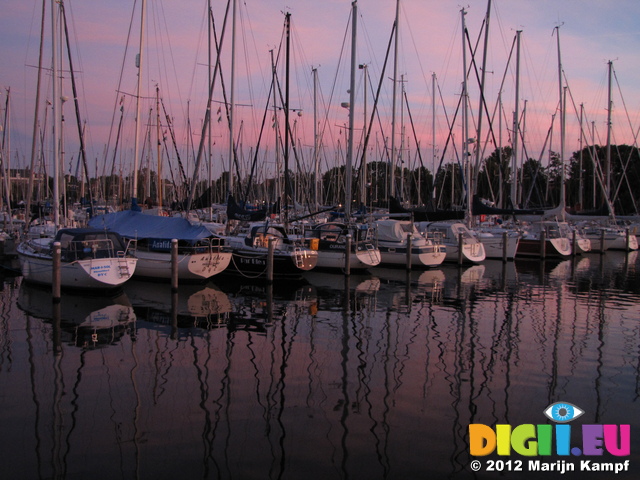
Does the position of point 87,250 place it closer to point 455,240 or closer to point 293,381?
point 293,381

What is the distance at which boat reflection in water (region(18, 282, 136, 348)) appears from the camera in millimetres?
13766

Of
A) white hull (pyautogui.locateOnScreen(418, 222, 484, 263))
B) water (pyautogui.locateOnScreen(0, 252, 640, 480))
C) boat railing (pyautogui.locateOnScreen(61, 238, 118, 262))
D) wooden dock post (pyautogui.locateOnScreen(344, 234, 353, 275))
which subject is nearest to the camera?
water (pyautogui.locateOnScreen(0, 252, 640, 480))

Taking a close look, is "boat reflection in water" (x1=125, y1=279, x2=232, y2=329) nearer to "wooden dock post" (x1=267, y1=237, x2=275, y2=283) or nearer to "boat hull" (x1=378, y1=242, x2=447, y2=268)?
"wooden dock post" (x1=267, y1=237, x2=275, y2=283)

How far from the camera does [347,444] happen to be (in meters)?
7.98

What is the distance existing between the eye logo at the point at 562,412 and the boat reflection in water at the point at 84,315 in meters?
9.30

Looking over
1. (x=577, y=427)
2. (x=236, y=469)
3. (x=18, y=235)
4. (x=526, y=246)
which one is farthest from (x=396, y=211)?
(x=236, y=469)

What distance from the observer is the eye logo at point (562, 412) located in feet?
29.8

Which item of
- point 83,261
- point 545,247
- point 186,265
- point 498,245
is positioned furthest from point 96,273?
point 545,247

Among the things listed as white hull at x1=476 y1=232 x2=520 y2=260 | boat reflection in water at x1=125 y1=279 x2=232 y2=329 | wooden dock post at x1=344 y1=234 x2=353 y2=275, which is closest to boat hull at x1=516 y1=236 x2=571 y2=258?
white hull at x1=476 y1=232 x2=520 y2=260

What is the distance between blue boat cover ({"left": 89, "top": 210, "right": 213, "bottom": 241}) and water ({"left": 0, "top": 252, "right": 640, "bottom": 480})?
12.2 feet

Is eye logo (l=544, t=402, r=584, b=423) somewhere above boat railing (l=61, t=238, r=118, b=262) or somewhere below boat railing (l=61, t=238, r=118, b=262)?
below

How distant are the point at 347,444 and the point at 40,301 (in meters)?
14.3

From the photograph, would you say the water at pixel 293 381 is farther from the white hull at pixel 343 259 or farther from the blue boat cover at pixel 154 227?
the white hull at pixel 343 259

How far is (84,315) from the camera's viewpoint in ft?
53.4
